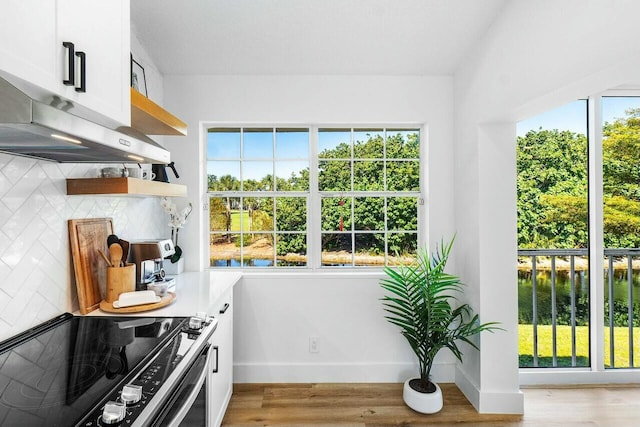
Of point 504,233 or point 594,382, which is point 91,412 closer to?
point 504,233

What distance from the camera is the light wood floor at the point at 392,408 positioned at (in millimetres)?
2137

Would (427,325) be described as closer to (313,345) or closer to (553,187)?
(313,345)

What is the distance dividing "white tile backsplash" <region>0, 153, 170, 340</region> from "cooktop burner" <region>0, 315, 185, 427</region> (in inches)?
3.7

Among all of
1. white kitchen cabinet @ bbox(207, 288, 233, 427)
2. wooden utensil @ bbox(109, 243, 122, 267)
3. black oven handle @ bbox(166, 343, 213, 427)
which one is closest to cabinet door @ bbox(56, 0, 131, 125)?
wooden utensil @ bbox(109, 243, 122, 267)

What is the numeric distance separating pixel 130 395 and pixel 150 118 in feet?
4.42

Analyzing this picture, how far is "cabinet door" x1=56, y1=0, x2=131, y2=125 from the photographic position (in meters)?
1.05

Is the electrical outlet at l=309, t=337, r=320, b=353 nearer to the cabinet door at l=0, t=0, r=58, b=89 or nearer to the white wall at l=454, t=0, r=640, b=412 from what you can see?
the white wall at l=454, t=0, r=640, b=412

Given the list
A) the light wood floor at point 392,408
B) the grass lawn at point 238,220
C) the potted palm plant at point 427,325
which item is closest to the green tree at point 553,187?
the potted palm plant at point 427,325

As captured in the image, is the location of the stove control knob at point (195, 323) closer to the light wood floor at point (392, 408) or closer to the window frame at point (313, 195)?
the light wood floor at point (392, 408)

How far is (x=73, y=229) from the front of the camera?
1.59 m

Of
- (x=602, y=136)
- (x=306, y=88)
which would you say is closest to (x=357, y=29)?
(x=306, y=88)

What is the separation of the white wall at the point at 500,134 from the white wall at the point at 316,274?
205mm

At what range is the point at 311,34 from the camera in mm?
2205

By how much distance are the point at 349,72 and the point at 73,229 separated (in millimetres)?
2084
